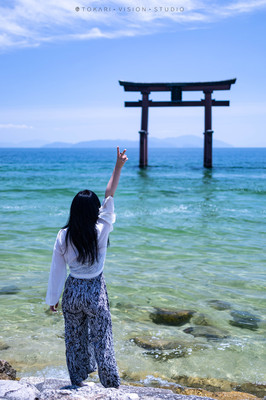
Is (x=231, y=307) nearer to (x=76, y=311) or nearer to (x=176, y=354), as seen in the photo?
(x=176, y=354)

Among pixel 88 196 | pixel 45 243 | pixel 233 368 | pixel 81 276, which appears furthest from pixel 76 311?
pixel 45 243

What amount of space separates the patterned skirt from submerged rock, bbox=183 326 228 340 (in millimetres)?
1541

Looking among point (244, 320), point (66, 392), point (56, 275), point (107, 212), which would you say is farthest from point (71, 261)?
point (244, 320)

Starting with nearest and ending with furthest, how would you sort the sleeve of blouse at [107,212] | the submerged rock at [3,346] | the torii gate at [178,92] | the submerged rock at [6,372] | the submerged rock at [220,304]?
the sleeve of blouse at [107,212] < the submerged rock at [6,372] < the submerged rock at [3,346] < the submerged rock at [220,304] < the torii gate at [178,92]

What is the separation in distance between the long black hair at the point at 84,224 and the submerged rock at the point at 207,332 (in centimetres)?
190

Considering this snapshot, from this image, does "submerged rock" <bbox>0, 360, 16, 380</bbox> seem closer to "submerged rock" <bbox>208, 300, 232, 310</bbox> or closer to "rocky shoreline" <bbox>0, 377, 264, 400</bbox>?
"rocky shoreline" <bbox>0, 377, 264, 400</bbox>

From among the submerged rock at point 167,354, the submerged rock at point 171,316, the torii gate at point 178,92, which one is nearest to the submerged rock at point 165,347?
the submerged rock at point 167,354

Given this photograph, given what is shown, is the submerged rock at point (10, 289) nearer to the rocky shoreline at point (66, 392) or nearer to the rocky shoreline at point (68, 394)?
the rocky shoreline at point (66, 392)

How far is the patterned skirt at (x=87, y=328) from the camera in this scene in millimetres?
2465

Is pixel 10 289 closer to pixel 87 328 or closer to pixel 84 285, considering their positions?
pixel 87 328

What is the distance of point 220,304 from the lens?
4.66 meters

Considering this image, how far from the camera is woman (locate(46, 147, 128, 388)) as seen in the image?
2441mm

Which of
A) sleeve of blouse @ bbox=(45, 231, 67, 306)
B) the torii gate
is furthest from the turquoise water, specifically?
the torii gate

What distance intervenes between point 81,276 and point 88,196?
49 cm
